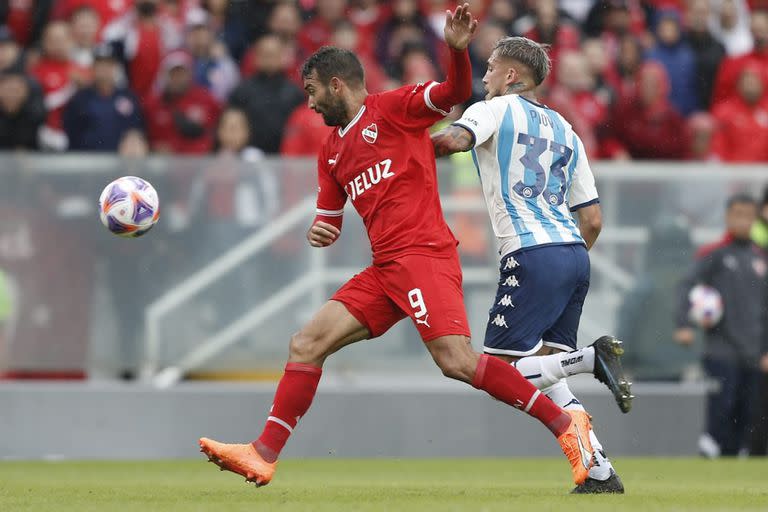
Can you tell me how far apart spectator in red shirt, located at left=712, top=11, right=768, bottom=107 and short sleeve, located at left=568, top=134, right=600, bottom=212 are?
25.9 ft

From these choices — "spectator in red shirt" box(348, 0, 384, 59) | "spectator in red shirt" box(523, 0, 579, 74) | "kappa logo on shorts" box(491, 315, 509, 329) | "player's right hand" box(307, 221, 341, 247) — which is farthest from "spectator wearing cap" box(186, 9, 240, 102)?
"kappa logo on shorts" box(491, 315, 509, 329)

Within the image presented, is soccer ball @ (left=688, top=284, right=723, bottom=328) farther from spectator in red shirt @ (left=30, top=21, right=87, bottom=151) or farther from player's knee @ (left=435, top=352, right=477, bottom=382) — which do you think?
spectator in red shirt @ (left=30, top=21, right=87, bottom=151)

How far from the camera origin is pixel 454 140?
757 cm

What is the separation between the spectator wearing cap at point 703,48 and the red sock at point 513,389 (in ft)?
29.9

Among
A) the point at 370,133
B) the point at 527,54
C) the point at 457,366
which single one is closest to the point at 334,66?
the point at 370,133

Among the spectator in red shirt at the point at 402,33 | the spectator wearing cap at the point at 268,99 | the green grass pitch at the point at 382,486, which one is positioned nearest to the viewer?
the green grass pitch at the point at 382,486

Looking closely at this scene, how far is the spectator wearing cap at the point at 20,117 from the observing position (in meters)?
13.5

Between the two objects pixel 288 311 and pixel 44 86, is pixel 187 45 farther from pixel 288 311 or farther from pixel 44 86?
pixel 288 311

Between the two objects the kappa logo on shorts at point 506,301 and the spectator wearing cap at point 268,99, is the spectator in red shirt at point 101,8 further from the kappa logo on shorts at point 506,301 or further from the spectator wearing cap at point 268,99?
the kappa logo on shorts at point 506,301

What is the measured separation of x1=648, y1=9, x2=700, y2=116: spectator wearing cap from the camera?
16.0 m

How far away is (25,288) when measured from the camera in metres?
12.7

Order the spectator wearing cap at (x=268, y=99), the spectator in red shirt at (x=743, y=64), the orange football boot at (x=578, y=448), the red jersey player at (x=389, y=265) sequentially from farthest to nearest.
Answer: the spectator in red shirt at (x=743, y=64) < the spectator wearing cap at (x=268, y=99) < the red jersey player at (x=389, y=265) < the orange football boot at (x=578, y=448)

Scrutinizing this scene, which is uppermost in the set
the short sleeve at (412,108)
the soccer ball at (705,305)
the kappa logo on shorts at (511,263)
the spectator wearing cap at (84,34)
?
the spectator wearing cap at (84,34)

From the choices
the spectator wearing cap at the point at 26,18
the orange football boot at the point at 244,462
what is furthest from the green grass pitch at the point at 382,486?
the spectator wearing cap at the point at 26,18
